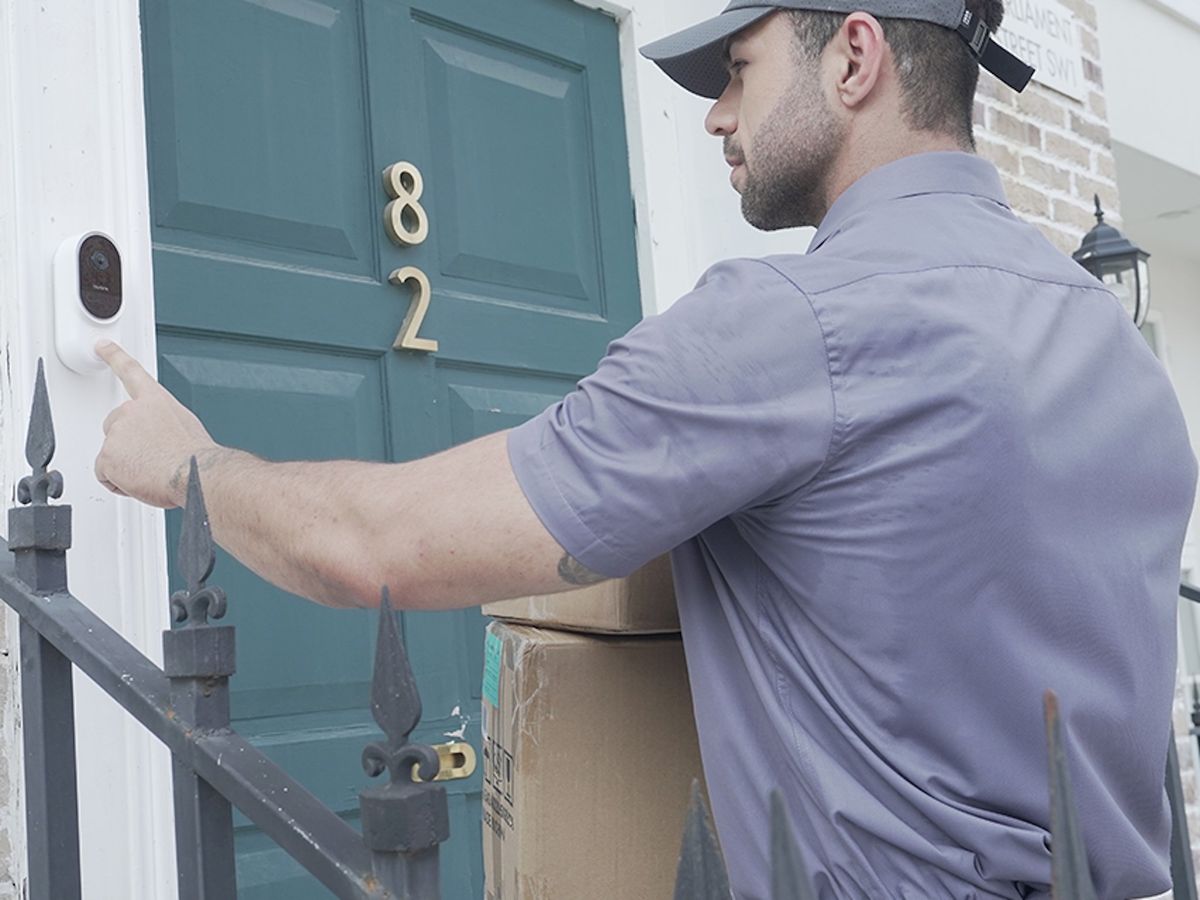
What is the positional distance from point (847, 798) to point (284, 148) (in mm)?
1662

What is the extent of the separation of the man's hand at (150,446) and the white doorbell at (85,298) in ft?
0.57

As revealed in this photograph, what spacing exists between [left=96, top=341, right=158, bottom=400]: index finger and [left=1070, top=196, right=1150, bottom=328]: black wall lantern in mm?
2549

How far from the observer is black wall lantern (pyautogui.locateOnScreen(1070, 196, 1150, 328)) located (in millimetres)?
3658

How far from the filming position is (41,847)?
1.60 meters

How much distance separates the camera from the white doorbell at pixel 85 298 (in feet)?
6.25

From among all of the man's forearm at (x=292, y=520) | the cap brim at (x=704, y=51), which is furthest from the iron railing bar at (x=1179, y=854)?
the man's forearm at (x=292, y=520)

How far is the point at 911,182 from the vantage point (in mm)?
1490

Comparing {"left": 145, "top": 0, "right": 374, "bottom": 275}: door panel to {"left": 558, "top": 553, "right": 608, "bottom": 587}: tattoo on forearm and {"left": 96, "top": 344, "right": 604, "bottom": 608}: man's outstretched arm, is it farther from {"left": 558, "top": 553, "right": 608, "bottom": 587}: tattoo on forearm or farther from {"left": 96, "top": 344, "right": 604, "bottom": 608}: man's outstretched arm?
{"left": 558, "top": 553, "right": 608, "bottom": 587}: tattoo on forearm

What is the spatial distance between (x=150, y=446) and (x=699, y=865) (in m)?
0.98

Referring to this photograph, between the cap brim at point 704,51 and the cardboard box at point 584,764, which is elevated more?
the cap brim at point 704,51

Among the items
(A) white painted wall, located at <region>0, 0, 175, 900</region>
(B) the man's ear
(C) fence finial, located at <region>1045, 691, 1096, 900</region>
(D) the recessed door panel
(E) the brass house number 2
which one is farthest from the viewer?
(D) the recessed door panel

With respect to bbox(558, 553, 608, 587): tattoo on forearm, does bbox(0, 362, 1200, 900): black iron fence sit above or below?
below

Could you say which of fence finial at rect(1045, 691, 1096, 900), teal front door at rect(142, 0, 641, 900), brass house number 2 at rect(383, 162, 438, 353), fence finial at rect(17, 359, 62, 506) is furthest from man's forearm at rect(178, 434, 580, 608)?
brass house number 2 at rect(383, 162, 438, 353)

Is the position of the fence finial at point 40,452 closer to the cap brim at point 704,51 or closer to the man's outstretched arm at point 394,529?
the man's outstretched arm at point 394,529
